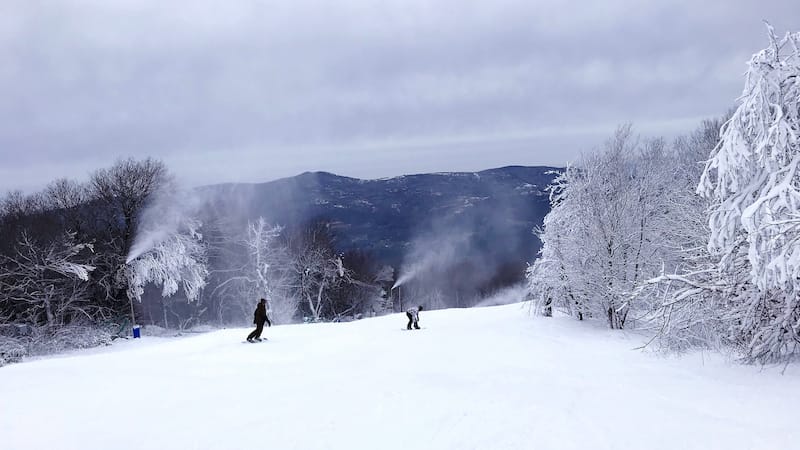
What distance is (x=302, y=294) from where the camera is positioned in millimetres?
47281

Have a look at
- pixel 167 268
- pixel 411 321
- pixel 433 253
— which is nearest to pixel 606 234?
pixel 411 321

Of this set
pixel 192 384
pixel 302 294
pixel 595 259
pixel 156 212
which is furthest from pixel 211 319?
pixel 192 384

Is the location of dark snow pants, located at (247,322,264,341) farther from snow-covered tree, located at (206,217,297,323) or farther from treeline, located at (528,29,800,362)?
snow-covered tree, located at (206,217,297,323)

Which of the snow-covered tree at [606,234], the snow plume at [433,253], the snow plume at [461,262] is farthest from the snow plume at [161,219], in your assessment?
the snow plume at [433,253]

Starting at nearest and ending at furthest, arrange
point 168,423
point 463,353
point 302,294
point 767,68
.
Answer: point 168,423 → point 767,68 → point 463,353 → point 302,294

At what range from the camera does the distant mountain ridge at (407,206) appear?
219ft

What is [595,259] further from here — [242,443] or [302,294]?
[302,294]

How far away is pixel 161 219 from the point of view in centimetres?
3503

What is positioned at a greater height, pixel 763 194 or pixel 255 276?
pixel 763 194

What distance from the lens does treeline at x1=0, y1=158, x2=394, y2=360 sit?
1156 inches

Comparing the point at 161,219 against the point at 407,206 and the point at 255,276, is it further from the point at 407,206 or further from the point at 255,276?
the point at 407,206

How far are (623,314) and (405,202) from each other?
11444 cm

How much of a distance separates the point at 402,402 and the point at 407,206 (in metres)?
122

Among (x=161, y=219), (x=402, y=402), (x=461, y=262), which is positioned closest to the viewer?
(x=402, y=402)
